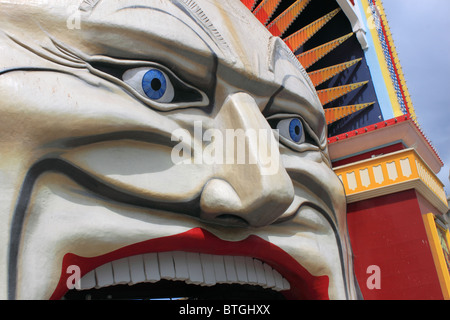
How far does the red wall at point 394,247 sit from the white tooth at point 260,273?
1.11 meters

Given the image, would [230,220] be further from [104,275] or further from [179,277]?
Answer: [104,275]

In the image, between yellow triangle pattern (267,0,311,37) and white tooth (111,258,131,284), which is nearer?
white tooth (111,258,131,284)

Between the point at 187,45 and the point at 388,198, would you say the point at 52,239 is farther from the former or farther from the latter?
the point at 388,198

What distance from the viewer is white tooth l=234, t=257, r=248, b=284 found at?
6.15ft

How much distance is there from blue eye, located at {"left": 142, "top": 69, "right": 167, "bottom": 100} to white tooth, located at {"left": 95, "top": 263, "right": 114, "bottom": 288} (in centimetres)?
66

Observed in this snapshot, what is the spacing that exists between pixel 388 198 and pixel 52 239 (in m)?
2.18

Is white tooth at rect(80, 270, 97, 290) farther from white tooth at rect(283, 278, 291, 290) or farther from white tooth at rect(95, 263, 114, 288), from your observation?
white tooth at rect(283, 278, 291, 290)

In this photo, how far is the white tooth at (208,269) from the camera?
5.82ft

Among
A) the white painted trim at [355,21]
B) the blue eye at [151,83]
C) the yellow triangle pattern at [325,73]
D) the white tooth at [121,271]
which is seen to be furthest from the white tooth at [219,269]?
the white painted trim at [355,21]

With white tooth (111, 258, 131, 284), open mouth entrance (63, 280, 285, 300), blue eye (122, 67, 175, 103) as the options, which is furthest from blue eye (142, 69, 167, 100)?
open mouth entrance (63, 280, 285, 300)

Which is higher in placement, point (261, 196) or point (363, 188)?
point (363, 188)

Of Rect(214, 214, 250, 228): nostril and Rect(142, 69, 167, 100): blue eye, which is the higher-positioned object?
Rect(142, 69, 167, 100): blue eye
